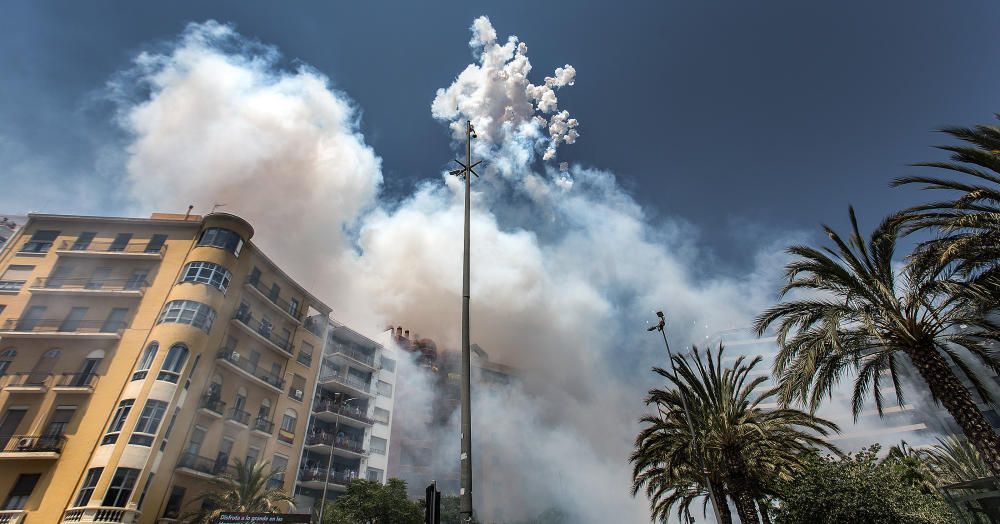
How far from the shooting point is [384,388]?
55.2 meters

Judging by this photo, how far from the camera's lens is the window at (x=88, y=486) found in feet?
81.0

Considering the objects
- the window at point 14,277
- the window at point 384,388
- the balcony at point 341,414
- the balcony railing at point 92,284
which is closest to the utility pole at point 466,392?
the balcony railing at point 92,284

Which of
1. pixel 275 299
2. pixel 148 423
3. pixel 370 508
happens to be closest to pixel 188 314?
pixel 148 423

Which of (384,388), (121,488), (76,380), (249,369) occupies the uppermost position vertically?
(384,388)

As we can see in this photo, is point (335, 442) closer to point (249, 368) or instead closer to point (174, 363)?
point (249, 368)

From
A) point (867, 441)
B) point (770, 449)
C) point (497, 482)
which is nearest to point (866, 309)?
point (770, 449)

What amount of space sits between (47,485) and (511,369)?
251 feet

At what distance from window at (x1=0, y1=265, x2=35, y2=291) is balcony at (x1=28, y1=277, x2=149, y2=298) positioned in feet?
4.43

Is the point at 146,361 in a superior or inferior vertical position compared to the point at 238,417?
superior

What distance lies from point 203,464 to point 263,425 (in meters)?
6.04

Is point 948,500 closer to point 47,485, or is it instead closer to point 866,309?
point 866,309

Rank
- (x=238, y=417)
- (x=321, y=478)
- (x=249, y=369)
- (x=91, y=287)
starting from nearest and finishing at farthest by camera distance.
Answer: (x=91, y=287) < (x=238, y=417) < (x=249, y=369) < (x=321, y=478)

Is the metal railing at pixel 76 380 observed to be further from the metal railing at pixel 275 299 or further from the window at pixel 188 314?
the metal railing at pixel 275 299

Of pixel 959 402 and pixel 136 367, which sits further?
pixel 136 367
